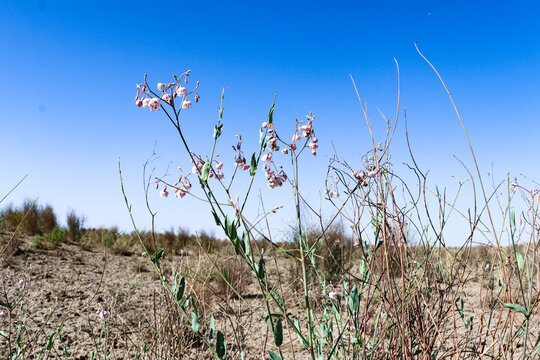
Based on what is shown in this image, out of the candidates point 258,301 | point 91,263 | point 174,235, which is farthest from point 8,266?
point 174,235

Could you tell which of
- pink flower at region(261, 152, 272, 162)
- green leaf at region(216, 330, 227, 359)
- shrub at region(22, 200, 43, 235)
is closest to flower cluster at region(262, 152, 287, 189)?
pink flower at region(261, 152, 272, 162)

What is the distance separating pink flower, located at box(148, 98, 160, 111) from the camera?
61.0 inches

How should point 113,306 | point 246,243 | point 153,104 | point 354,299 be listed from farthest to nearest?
point 113,306, point 354,299, point 153,104, point 246,243

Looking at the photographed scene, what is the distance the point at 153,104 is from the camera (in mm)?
1554

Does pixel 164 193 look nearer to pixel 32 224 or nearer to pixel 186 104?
A: pixel 186 104

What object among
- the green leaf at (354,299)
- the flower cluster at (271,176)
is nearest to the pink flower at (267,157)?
the flower cluster at (271,176)

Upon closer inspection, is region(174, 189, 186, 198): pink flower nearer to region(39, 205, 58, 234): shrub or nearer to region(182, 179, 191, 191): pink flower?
region(182, 179, 191, 191): pink flower

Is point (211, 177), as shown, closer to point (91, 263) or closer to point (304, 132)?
point (304, 132)

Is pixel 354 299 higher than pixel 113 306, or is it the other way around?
pixel 354 299

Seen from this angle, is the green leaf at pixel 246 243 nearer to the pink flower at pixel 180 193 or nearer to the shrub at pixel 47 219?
the pink flower at pixel 180 193

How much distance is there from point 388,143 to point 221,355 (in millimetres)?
1064

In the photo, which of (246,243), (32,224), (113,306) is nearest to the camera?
(246,243)

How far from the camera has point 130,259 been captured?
834 cm

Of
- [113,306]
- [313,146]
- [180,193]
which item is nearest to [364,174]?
[313,146]
